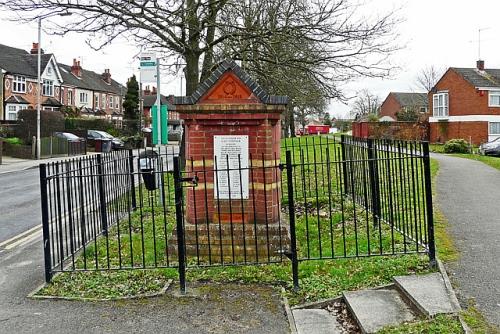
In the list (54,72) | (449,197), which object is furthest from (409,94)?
(449,197)

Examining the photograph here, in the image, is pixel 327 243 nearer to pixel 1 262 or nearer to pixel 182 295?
pixel 182 295

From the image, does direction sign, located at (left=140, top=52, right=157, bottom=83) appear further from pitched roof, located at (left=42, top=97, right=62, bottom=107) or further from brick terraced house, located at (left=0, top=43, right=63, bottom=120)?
pitched roof, located at (left=42, top=97, right=62, bottom=107)

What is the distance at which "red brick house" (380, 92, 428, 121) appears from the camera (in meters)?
65.6

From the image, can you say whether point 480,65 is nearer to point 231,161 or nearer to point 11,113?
point 231,161

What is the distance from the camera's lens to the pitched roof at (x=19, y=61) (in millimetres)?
42750

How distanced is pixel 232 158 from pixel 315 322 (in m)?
2.84

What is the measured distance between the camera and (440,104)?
4206 cm

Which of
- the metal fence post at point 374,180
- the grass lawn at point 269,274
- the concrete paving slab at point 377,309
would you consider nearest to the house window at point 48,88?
the grass lawn at point 269,274

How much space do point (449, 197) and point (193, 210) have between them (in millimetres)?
6220

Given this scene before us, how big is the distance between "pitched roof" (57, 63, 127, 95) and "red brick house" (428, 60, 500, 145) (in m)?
40.2

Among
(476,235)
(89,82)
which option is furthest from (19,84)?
(476,235)

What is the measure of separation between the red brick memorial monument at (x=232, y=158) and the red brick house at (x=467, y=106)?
3714 centimetres

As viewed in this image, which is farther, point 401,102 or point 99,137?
point 401,102

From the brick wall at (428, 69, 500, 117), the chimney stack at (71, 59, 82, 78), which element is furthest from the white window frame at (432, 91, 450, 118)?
the chimney stack at (71, 59, 82, 78)
